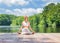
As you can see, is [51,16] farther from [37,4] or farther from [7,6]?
[7,6]

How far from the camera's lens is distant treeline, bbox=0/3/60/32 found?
27.9ft

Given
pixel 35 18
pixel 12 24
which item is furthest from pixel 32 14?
pixel 12 24

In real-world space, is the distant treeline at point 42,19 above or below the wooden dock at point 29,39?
above

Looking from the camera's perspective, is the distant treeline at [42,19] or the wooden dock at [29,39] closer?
the wooden dock at [29,39]

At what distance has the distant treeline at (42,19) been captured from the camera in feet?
27.9

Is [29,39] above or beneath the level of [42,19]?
beneath

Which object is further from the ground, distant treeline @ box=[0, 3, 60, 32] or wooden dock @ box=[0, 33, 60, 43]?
distant treeline @ box=[0, 3, 60, 32]

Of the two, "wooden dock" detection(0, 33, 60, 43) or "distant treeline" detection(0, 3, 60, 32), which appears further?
"distant treeline" detection(0, 3, 60, 32)

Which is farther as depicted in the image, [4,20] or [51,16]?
[51,16]

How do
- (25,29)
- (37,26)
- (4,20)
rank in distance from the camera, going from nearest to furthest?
(25,29) < (4,20) < (37,26)

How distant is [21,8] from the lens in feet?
29.0

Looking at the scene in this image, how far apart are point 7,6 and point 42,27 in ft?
6.28

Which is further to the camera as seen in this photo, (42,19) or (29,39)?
(42,19)

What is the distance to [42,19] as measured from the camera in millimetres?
8898
